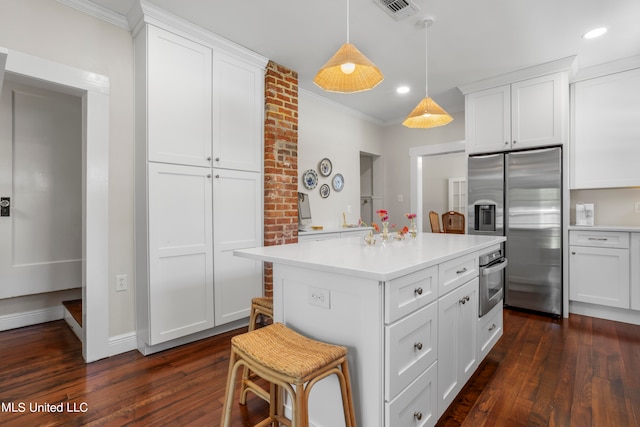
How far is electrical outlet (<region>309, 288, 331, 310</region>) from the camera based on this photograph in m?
1.38

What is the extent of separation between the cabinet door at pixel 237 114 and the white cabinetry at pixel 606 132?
11.1 ft

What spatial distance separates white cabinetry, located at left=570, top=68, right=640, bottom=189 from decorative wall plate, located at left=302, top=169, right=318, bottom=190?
292cm

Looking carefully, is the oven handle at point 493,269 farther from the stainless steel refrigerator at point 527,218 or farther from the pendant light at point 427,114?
the stainless steel refrigerator at point 527,218

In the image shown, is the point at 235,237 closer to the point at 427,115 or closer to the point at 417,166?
the point at 427,115

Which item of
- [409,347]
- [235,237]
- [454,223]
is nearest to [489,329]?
[409,347]

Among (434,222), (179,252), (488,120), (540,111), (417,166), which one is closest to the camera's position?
(179,252)

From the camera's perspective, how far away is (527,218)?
3.40m

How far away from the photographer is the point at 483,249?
2160 mm

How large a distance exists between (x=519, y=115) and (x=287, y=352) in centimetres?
361

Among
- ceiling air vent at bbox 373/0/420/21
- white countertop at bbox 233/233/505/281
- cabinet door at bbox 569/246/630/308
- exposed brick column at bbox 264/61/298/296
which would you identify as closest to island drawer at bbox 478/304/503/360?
white countertop at bbox 233/233/505/281

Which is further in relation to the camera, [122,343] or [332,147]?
[332,147]

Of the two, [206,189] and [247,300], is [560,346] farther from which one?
[206,189]

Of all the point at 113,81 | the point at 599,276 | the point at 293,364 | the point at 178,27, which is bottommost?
the point at 599,276

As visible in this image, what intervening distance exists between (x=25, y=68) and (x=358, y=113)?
3936 mm
